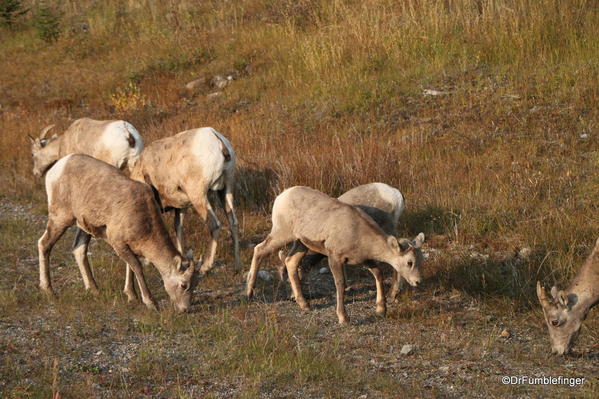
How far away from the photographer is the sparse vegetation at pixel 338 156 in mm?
6383

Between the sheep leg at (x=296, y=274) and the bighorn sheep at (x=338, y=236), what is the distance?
1cm

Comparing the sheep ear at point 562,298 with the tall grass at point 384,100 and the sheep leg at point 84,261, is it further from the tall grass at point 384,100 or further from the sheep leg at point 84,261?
the sheep leg at point 84,261

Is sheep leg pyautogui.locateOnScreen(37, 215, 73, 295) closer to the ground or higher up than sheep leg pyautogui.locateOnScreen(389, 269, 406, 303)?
higher up

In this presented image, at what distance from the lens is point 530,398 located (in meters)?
5.77

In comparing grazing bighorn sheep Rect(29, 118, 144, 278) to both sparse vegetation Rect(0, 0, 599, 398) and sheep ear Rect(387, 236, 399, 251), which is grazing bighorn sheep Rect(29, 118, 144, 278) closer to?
sparse vegetation Rect(0, 0, 599, 398)

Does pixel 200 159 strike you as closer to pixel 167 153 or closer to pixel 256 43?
pixel 167 153

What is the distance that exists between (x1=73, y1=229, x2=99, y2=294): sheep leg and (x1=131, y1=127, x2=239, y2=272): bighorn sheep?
123cm

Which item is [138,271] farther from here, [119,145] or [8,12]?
[8,12]

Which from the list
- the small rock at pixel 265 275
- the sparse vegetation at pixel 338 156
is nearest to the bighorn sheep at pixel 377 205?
the small rock at pixel 265 275

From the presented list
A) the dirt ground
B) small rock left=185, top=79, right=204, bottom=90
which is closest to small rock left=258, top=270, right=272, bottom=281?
the dirt ground

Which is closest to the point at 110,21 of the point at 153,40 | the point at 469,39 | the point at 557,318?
the point at 153,40

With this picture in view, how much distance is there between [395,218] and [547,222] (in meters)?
2.14

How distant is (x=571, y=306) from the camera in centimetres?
691

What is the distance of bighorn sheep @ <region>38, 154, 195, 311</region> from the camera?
7645 millimetres
